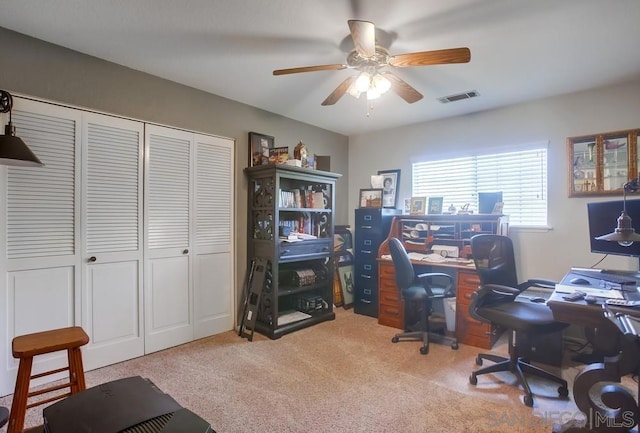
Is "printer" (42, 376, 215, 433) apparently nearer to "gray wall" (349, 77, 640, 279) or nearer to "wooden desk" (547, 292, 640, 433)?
"wooden desk" (547, 292, 640, 433)

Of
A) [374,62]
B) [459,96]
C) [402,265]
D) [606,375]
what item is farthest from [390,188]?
[606,375]

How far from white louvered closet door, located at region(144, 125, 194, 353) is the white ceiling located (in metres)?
0.64

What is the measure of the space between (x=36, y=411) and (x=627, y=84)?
524cm

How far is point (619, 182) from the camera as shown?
2938mm

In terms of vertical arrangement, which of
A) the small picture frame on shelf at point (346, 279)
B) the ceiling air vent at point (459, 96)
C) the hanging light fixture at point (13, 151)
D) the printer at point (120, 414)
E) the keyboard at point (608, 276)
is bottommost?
the small picture frame on shelf at point (346, 279)

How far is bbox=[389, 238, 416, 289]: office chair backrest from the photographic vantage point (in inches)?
120

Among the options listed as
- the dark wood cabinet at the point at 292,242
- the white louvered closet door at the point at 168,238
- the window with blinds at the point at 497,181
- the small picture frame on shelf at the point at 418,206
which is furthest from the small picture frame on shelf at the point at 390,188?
the white louvered closet door at the point at 168,238

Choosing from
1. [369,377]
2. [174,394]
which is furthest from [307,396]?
[174,394]

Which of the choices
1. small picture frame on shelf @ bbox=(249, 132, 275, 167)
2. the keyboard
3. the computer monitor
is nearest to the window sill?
the computer monitor

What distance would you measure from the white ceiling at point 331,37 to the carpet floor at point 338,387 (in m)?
2.46

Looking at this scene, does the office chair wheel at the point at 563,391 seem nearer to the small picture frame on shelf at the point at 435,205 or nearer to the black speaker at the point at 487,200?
the black speaker at the point at 487,200

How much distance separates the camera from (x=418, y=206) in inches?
159

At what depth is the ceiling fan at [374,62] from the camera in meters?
1.82

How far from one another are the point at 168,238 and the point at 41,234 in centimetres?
91
